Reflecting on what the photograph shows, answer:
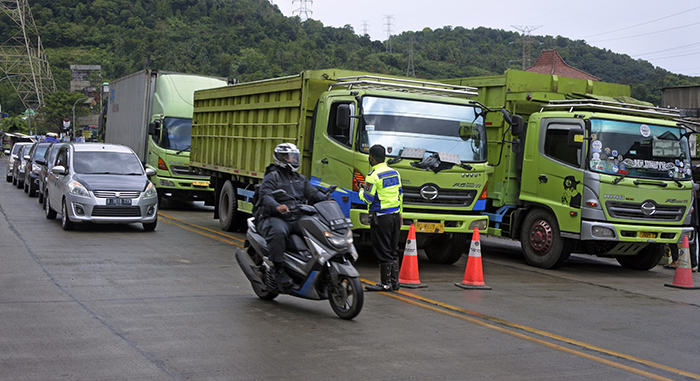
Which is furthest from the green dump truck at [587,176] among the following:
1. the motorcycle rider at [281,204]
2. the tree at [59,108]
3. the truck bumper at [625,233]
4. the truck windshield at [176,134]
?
the tree at [59,108]

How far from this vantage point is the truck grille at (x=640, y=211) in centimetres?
1234

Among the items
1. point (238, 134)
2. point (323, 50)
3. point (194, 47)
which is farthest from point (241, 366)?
point (194, 47)

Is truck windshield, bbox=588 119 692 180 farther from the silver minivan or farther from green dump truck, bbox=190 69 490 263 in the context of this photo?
the silver minivan

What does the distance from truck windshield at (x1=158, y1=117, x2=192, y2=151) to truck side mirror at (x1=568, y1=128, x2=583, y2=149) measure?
12.5 meters

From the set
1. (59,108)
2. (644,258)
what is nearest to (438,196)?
(644,258)

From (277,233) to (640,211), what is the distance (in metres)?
7.03

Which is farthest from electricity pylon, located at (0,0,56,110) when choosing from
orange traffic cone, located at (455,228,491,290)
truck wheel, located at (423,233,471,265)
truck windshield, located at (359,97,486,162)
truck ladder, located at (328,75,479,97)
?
orange traffic cone, located at (455,228,491,290)

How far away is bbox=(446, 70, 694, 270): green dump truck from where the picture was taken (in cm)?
1238

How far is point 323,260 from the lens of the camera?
754 cm

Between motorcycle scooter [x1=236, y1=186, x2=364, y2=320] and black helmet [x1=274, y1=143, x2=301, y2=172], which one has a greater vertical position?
black helmet [x1=274, y1=143, x2=301, y2=172]

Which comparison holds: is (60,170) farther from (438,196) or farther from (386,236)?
(386,236)

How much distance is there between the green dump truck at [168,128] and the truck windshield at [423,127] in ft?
35.4

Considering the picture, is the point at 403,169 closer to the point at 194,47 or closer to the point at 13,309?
the point at 13,309

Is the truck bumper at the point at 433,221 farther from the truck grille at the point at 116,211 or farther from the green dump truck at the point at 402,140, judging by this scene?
the truck grille at the point at 116,211
